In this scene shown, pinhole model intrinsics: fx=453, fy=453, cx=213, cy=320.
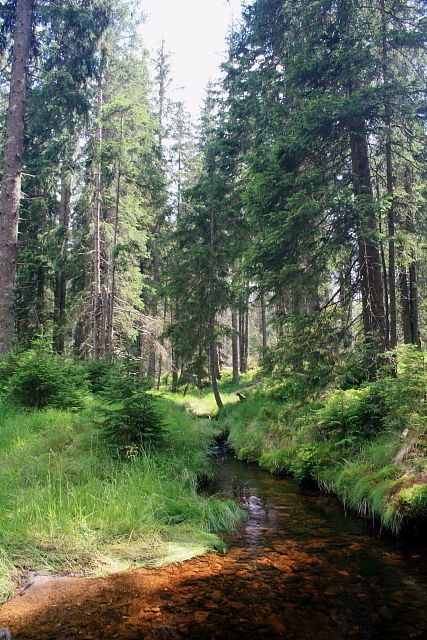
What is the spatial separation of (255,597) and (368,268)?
8.44m

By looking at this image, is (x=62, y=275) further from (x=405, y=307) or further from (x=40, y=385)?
(x=405, y=307)

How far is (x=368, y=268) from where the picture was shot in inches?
430

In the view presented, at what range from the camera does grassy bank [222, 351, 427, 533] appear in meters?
6.31

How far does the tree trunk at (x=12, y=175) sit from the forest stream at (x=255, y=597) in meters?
8.58

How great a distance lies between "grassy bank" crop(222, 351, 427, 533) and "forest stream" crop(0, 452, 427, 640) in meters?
0.75

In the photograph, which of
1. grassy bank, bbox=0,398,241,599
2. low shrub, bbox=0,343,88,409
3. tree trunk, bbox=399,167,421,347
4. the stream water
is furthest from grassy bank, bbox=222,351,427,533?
tree trunk, bbox=399,167,421,347

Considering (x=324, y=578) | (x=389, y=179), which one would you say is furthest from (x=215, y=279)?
(x=324, y=578)

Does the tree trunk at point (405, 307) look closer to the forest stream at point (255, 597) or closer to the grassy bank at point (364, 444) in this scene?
the grassy bank at point (364, 444)

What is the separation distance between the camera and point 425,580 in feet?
15.1

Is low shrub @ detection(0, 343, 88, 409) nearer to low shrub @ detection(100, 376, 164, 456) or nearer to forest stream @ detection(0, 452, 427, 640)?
low shrub @ detection(100, 376, 164, 456)

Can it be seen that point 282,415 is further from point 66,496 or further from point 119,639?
point 119,639

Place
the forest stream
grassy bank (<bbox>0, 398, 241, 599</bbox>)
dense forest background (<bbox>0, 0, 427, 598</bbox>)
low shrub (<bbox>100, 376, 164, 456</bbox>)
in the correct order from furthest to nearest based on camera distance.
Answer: low shrub (<bbox>100, 376, 164, 456</bbox>) < dense forest background (<bbox>0, 0, 427, 598</bbox>) < grassy bank (<bbox>0, 398, 241, 599</bbox>) < the forest stream

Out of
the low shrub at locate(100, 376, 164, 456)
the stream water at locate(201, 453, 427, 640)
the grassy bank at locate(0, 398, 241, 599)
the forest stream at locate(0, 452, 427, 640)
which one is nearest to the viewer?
the forest stream at locate(0, 452, 427, 640)

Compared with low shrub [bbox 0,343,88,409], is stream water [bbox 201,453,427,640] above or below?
below
